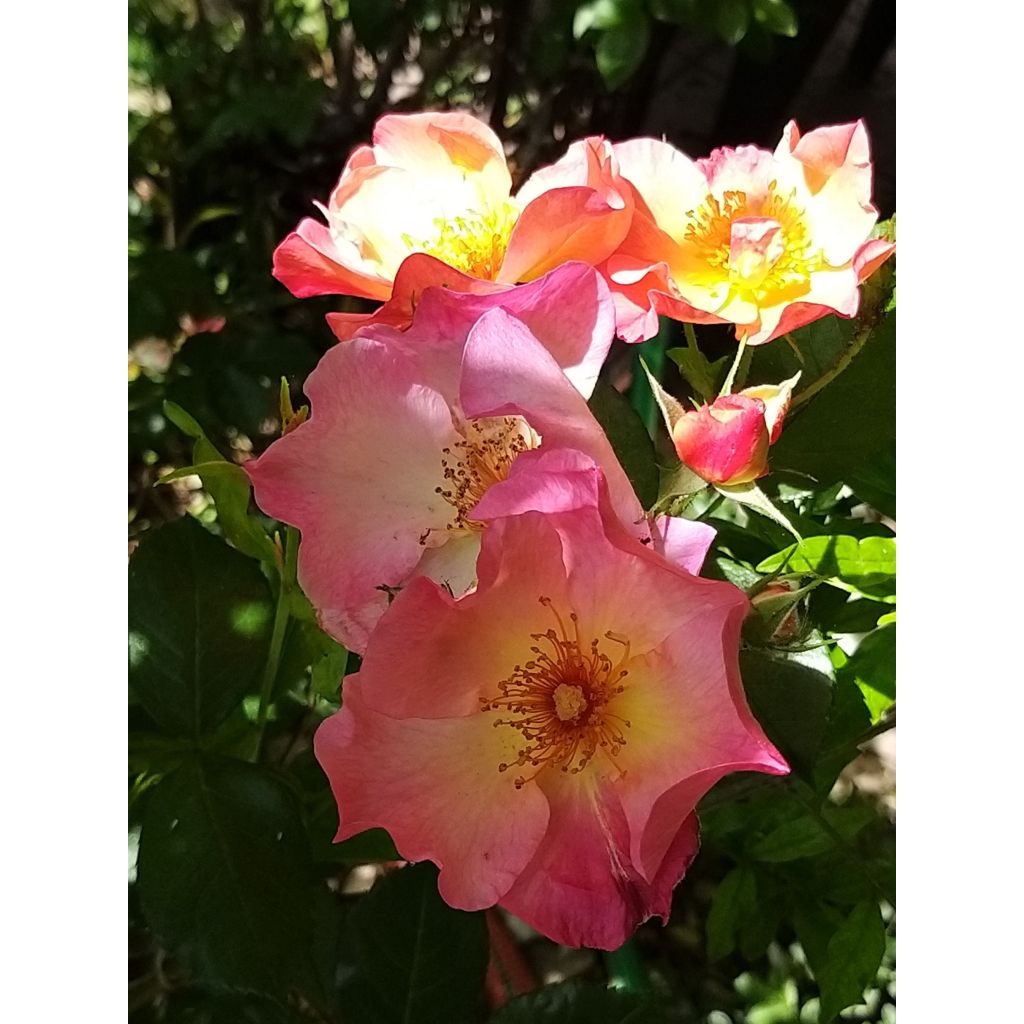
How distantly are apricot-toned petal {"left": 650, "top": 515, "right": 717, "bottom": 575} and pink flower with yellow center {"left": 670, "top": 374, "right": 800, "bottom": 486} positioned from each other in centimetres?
2

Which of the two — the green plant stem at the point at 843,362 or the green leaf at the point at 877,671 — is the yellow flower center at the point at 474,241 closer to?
the green plant stem at the point at 843,362

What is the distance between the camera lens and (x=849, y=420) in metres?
0.47

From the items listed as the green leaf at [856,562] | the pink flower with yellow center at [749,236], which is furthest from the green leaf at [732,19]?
the green leaf at [856,562]

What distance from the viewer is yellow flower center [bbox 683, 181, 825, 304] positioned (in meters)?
0.40

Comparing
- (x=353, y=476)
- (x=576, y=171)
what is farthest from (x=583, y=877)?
(x=576, y=171)

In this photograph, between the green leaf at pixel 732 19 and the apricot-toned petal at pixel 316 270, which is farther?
the green leaf at pixel 732 19

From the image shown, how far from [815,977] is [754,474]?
409 mm

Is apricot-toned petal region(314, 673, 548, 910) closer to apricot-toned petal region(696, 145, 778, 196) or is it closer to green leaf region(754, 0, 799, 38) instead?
apricot-toned petal region(696, 145, 778, 196)

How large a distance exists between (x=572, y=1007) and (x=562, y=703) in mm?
193

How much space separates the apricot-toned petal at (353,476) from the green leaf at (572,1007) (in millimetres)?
213

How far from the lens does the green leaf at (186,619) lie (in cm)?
48

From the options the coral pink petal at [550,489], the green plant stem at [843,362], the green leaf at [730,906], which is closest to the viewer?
the coral pink petal at [550,489]
